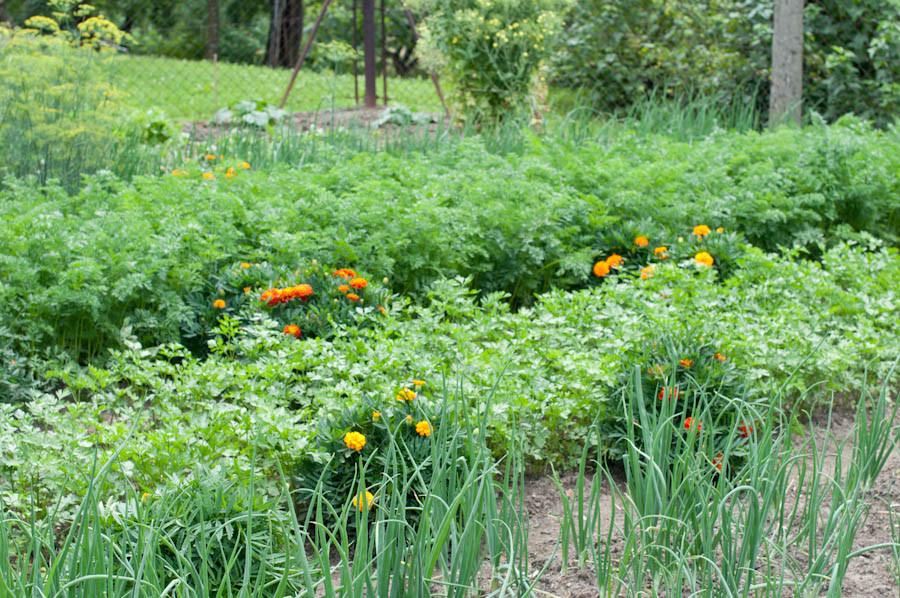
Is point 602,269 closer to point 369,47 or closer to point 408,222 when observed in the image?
point 408,222

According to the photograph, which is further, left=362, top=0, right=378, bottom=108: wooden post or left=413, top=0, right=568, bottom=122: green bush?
left=362, top=0, right=378, bottom=108: wooden post

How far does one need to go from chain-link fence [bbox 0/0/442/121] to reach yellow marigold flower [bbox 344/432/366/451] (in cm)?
445

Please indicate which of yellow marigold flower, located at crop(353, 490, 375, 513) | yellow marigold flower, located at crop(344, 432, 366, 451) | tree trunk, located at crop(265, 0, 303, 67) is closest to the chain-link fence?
tree trunk, located at crop(265, 0, 303, 67)

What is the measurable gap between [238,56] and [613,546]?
22848 millimetres

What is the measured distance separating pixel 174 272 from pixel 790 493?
2482mm

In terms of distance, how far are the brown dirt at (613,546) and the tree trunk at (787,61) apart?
226 inches

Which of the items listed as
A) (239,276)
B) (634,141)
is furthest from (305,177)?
(634,141)

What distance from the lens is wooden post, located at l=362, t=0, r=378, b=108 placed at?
31.2ft

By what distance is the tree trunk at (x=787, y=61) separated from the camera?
24.9 ft

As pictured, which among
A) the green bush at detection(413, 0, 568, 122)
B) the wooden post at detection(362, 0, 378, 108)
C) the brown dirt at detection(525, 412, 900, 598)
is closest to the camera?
the brown dirt at detection(525, 412, 900, 598)

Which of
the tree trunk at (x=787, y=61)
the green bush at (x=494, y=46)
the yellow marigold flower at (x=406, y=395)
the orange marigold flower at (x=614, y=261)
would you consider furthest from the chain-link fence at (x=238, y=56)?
the yellow marigold flower at (x=406, y=395)

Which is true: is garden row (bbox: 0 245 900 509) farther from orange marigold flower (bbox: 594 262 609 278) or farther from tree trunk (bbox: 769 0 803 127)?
tree trunk (bbox: 769 0 803 127)

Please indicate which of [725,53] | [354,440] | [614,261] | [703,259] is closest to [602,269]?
[614,261]

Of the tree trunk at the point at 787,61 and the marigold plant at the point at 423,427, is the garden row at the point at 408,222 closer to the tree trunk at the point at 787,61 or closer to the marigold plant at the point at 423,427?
the marigold plant at the point at 423,427
